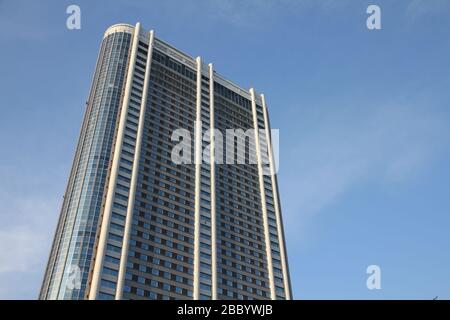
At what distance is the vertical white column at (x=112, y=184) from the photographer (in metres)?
76.2

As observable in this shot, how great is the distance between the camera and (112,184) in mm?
89438

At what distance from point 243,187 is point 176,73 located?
41186 mm

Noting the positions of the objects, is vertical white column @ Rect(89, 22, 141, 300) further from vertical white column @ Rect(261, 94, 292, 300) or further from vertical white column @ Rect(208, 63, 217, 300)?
vertical white column @ Rect(261, 94, 292, 300)

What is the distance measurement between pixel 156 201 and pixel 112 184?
10996 mm

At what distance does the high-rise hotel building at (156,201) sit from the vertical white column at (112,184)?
242mm

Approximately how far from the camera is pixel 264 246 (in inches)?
4264

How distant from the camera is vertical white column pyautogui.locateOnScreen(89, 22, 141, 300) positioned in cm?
7621

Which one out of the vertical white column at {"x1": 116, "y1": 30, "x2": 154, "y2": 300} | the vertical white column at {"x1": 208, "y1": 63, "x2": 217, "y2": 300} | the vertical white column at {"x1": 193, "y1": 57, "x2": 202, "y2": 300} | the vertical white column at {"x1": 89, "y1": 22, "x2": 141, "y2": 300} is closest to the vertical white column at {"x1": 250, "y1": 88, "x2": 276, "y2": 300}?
the vertical white column at {"x1": 208, "y1": 63, "x2": 217, "y2": 300}

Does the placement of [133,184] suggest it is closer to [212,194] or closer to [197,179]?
[197,179]

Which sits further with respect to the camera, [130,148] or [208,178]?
[208,178]

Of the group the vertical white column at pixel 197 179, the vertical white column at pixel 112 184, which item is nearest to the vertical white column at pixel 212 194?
the vertical white column at pixel 197 179
